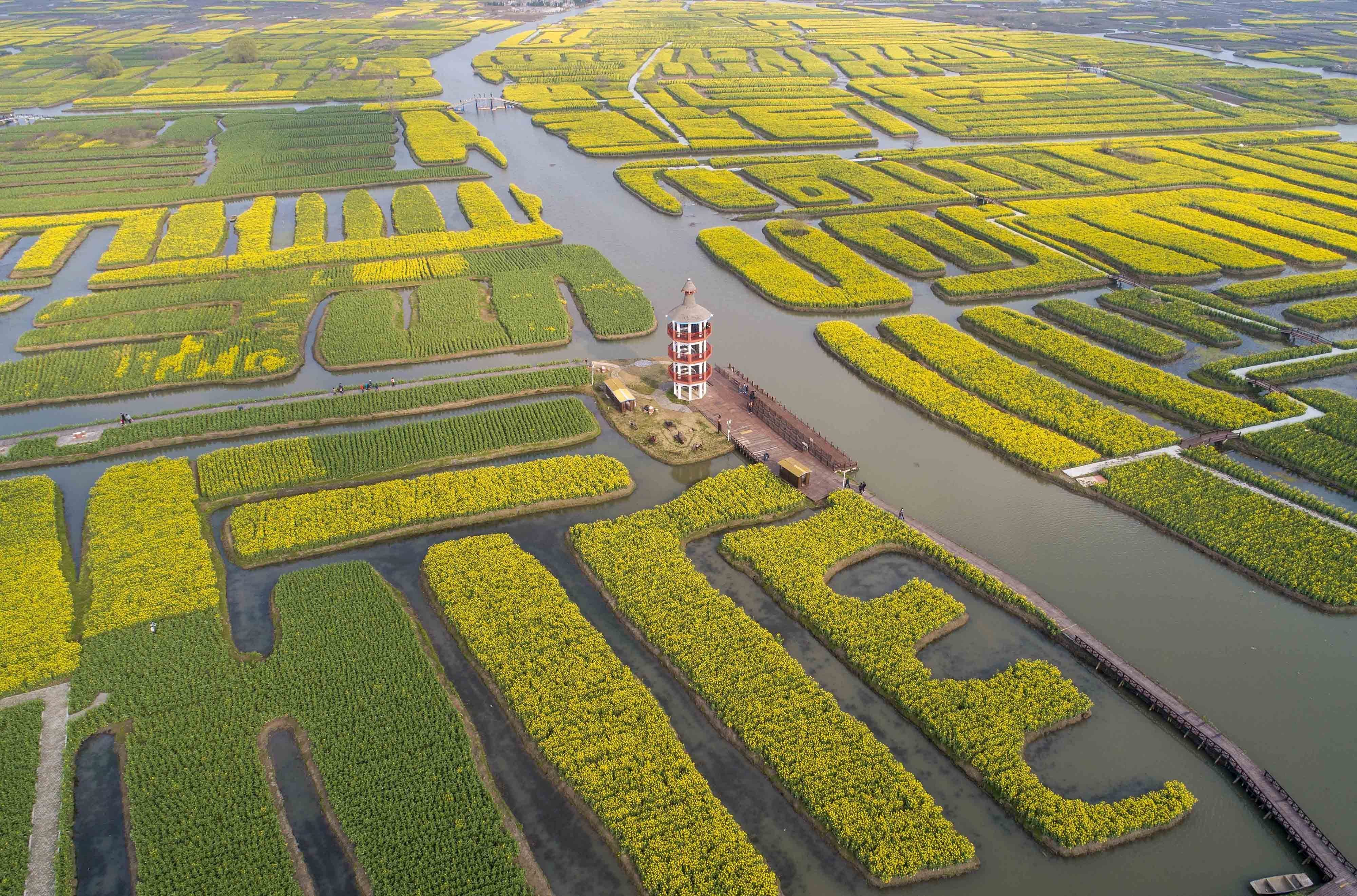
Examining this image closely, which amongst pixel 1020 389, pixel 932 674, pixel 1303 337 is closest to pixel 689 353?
pixel 1020 389

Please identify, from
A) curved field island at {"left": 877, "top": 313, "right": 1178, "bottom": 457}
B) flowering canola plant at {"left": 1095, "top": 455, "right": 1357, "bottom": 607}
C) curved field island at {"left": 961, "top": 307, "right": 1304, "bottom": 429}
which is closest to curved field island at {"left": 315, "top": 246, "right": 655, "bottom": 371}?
curved field island at {"left": 877, "top": 313, "right": 1178, "bottom": 457}

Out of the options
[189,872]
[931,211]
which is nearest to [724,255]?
[931,211]

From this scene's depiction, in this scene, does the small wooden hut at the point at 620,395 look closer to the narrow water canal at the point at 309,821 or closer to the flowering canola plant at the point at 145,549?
the flowering canola plant at the point at 145,549

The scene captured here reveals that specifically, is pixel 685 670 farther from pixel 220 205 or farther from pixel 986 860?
pixel 220 205

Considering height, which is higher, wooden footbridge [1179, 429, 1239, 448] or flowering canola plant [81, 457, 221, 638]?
wooden footbridge [1179, 429, 1239, 448]

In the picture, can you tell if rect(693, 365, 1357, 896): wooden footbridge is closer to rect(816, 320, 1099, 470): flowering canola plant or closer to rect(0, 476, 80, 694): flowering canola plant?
rect(816, 320, 1099, 470): flowering canola plant

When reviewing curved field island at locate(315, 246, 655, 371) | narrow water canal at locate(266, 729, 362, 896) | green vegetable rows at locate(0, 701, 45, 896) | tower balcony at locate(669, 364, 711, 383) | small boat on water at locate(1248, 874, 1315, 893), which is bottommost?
small boat on water at locate(1248, 874, 1315, 893)

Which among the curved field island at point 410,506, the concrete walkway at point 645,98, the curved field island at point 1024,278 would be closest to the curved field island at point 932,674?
the curved field island at point 410,506
